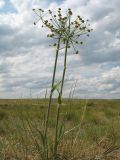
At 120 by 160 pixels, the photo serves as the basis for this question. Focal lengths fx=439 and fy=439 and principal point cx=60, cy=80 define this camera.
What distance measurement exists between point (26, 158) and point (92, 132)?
4.43 metres

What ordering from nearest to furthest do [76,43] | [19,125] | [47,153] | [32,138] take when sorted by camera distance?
1. [76,43]
2. [47,153]
3. [32,138]
4. [19,125]

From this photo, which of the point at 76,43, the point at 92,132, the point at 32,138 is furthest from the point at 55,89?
the point at 92,132

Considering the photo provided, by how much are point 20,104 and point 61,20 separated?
138cm

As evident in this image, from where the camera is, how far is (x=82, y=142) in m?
6.66

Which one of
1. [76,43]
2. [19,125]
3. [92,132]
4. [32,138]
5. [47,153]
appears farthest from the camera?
[92,132]

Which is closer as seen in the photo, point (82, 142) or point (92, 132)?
point (82, 142)

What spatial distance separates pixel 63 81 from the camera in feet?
17.0

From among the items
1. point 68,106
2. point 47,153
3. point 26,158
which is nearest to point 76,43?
point 68,106

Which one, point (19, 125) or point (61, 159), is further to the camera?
point (19, 125)

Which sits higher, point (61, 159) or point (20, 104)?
point (20, 104)

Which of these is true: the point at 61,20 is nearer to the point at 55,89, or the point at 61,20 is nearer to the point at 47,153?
the point at 55,89

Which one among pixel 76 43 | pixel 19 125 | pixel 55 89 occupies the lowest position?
pixel 19 125

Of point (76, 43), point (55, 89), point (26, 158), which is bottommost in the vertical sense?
Result: point (26, 158)

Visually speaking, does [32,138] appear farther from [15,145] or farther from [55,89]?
[55,89]
